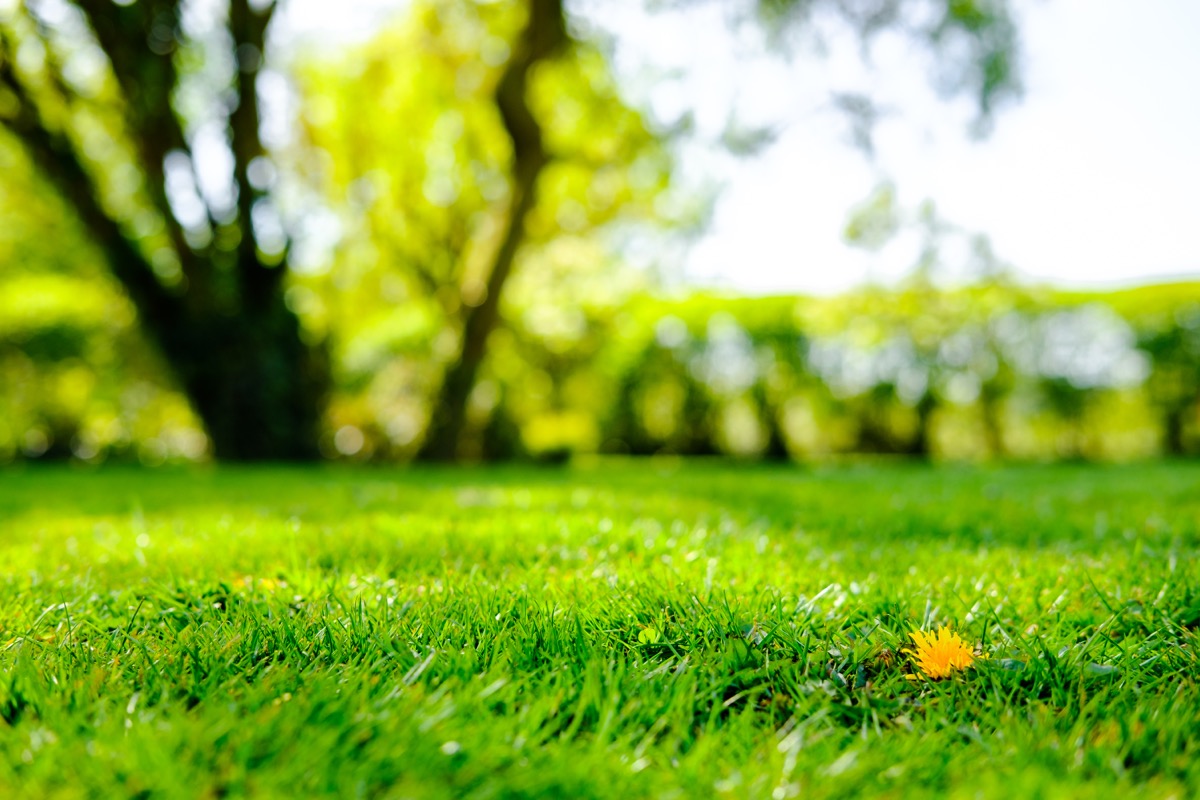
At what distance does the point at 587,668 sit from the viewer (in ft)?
4.49

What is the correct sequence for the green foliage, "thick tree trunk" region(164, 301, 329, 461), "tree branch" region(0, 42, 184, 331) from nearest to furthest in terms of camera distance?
1. "tree branch" region(0, 42, 184, 331)
2. "thick tree trunk" region(164, 301, 329, 461)
3. the green foliage

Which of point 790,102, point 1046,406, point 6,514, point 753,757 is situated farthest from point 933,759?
point 1046,406

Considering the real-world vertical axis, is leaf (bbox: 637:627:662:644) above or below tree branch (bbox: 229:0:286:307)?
below

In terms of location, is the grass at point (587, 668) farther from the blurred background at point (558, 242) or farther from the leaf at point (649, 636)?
the blurred background at point (558, 242)

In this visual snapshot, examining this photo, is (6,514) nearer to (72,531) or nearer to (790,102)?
(72,531)

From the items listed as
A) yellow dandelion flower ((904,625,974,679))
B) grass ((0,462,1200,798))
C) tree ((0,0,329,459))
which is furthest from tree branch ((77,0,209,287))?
yellow dandelion flower ((904,625,974,679))

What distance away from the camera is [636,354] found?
14.6m

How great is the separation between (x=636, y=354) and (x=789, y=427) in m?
3.28

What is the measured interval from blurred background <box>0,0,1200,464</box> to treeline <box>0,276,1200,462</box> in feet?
0.18

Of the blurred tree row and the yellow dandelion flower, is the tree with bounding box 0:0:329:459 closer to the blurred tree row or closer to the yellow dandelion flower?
the blurred tree row

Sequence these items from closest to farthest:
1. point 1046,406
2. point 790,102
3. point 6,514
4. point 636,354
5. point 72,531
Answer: point 72,531
point 6,514
point 790,102
point 1046,406
point 636,354

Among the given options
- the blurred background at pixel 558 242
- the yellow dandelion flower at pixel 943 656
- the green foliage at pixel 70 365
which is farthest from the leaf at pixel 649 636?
the green foliage at pixel 70 365

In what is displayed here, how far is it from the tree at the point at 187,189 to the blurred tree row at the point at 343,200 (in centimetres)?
3

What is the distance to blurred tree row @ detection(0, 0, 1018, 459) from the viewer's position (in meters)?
8.97
